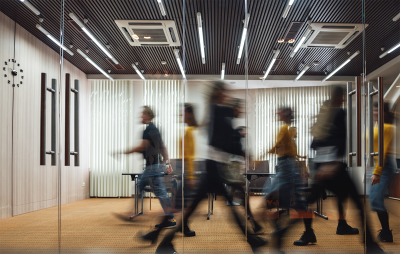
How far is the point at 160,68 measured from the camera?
2824 mm

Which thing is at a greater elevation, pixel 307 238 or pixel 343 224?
pixel 343 224

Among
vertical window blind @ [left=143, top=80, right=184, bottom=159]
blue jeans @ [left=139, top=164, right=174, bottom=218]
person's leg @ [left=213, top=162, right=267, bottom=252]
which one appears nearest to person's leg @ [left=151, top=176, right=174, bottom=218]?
blue jeans @ [left=139, top=164, right=174, bottom=218]

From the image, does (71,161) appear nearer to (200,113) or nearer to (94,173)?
(94,173)

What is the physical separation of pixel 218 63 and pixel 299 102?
947 mm

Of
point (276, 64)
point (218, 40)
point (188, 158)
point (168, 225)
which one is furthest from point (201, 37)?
point (168, 225)

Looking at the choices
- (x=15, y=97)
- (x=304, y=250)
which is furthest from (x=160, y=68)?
(x=304, y=250)

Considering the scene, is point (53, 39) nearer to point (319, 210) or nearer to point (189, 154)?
point (189, 154)

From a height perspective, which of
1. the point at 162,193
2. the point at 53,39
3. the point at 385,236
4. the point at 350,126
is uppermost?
the point at 53,39

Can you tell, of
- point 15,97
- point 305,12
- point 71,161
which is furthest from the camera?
point 305,12

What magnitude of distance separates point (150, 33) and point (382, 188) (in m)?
3.00

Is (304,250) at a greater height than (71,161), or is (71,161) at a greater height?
(71,161)

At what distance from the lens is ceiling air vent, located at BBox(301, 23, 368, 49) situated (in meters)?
2.88

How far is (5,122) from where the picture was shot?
113 inches

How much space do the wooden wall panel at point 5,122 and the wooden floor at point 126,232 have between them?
9.0 inches
